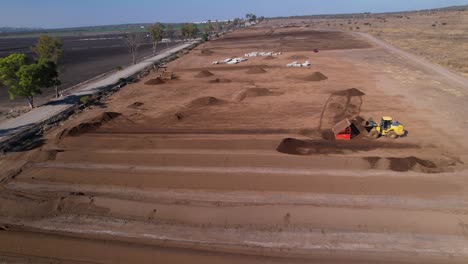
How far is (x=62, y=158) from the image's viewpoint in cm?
2386

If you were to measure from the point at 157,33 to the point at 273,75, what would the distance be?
4505 centimetres

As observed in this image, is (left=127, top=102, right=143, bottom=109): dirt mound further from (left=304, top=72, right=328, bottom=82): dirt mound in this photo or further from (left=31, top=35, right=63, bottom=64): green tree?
(left=304, top=72, right=328, bottom=82): dirt mound

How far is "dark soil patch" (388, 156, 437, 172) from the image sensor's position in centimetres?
2027

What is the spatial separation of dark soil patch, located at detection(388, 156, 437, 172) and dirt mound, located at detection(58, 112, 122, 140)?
2425 cm

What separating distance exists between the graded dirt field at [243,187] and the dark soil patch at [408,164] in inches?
3.9

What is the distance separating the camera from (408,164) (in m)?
20.5

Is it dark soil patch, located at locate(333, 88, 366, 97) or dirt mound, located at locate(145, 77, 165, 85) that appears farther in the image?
dirt mound, located at locate(145, 77, 165, 85)

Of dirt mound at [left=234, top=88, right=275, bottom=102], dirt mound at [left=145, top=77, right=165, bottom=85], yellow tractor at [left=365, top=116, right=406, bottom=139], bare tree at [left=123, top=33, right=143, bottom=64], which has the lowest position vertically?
yellow tractor at [left=365, top=116, right=406, bottom=139]

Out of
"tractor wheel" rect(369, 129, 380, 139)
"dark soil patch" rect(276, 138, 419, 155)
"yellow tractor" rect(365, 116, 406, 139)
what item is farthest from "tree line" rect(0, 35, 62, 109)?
"yellow tractor" rect(365, 116, 406, 139)

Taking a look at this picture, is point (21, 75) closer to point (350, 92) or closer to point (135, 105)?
point (135, 105)

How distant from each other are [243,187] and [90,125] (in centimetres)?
1736

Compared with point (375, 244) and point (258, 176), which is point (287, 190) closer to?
point (258, 176)

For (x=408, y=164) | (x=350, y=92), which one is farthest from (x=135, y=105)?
(x=408, y=164)

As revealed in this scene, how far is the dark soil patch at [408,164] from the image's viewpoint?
20.3 metres
